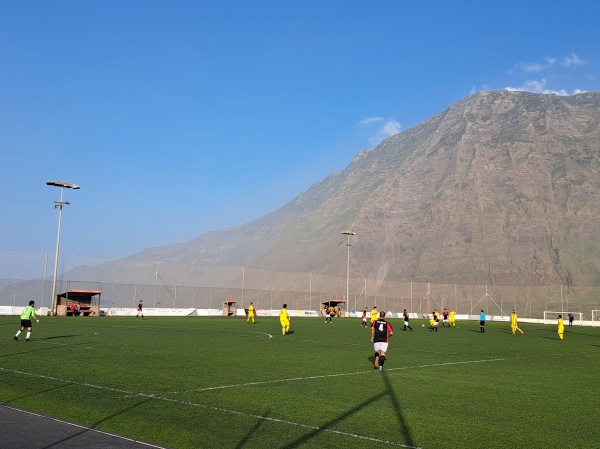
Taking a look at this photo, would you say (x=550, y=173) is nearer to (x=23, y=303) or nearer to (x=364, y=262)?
(x=364, y=262)

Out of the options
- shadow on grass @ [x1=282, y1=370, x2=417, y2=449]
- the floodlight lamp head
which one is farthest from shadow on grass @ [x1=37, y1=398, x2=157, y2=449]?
the floodlight lamp head

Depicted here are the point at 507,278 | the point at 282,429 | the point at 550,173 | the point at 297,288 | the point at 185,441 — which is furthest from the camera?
the point at 550,173

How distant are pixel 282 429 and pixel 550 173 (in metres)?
152

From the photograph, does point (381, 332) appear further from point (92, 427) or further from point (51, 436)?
point (51, 436)

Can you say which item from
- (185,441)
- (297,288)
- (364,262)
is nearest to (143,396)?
(185,441)

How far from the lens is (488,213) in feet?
457

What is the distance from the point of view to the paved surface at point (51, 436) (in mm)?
7414

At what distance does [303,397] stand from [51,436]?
4.95m

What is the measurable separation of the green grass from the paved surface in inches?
14.1

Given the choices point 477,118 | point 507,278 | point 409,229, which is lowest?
point 507,278

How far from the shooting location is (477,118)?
606ft

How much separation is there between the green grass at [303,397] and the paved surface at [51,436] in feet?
1.17

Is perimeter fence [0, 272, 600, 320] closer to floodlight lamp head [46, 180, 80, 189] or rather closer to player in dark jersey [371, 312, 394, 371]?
floodlight lamp head [46, 180, 80, 189]

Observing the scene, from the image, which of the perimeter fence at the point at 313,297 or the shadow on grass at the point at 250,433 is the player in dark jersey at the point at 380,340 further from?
the perimeter fence at the point at 313,297
